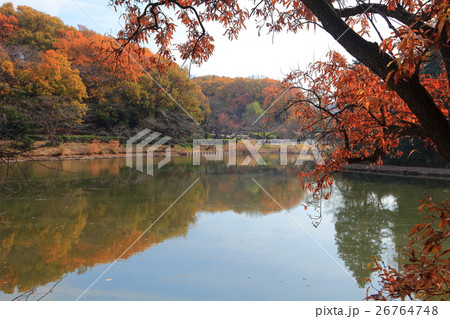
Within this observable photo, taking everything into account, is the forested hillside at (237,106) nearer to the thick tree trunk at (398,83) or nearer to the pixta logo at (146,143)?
the pixta logo at (146,143)

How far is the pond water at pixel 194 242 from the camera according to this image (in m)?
3.60

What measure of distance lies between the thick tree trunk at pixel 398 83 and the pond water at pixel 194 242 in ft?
5.67

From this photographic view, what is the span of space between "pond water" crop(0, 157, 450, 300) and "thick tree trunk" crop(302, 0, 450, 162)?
1729 mm

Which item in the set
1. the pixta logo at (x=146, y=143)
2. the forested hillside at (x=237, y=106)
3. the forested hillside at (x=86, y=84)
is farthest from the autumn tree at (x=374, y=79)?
the forested hillside at (x=237, y=106)

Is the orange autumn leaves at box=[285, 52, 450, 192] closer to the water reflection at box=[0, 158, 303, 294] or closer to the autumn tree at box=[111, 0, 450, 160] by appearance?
the autumn tree at box=[111, 0, 450, 160]

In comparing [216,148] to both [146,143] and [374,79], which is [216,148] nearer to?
[146,143]

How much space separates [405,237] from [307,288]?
8.05ft

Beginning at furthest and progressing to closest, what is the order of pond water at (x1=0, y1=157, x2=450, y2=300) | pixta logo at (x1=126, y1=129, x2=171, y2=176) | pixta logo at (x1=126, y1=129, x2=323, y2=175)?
1. pixta logo at (x1=126, y1=129, x2=171, y2=176)
2. pixta logo at (x1=126, y1=129, x2=323, y2=175)
3. pond water at (x1=0, y1=157, x2=450, y2=300)

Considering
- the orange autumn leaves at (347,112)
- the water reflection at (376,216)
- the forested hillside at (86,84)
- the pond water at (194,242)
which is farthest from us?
the forested hillside at (86,84)

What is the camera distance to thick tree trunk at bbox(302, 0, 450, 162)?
185 cm

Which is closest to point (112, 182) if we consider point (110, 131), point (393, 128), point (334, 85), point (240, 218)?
point (240, 218)

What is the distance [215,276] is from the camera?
390 cm

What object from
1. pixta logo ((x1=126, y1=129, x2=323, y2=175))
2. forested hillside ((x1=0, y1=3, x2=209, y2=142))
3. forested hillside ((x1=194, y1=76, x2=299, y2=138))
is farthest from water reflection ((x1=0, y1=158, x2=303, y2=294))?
forested hillside ((x1=194, y1=76, x2=299, y2=138))

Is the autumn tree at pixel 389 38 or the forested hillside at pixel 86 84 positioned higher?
the forested hillside at pixel 86 84
